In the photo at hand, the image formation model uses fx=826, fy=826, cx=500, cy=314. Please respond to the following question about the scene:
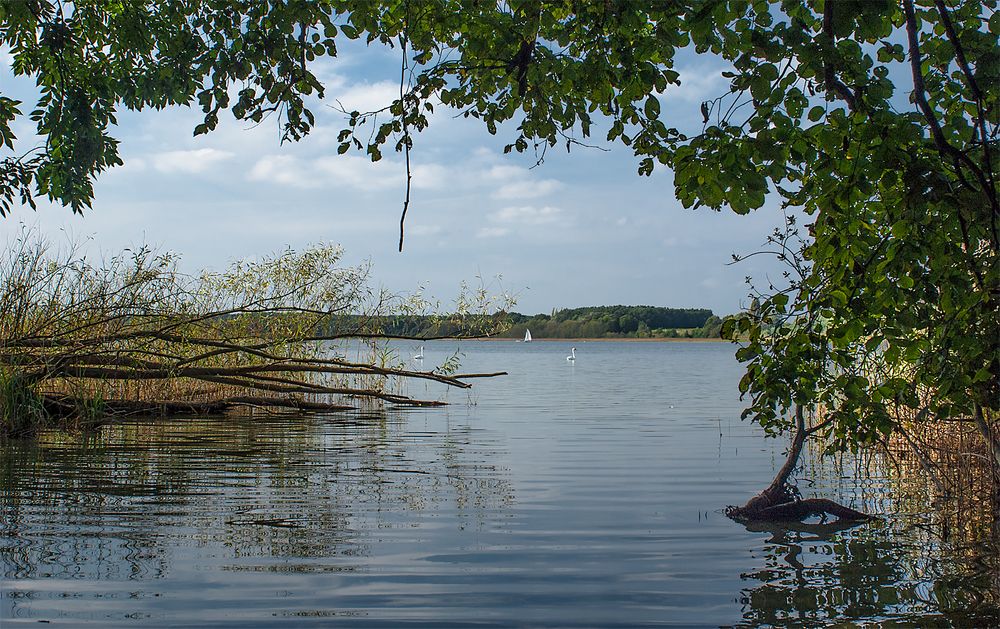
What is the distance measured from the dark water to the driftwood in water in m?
0.29

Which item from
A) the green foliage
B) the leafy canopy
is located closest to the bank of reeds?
the green foliage

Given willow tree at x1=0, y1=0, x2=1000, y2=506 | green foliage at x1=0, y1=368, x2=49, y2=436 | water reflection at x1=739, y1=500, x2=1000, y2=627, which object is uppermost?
willow tree at x1=0, y1=0, x2=1000, y2=506

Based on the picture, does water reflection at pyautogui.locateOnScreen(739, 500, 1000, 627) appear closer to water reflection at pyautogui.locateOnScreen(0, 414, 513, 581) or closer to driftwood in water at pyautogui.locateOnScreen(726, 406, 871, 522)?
driftwood in water at pyautogui.locateOnScreen(726, 406, 871, 522)

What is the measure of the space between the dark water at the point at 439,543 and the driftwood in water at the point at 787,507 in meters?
0.29

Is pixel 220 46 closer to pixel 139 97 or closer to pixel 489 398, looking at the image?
pixel 139 97

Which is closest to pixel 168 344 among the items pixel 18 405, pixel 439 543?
pixel 18 405

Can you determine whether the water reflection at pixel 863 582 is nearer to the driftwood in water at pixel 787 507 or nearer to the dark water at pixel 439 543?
the dark water at pixel 439 543

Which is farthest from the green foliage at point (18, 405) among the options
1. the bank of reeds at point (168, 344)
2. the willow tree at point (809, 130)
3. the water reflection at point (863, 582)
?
the water reflection at point (863, 582)

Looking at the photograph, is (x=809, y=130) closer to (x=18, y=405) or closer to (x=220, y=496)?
(x=220, y=496)

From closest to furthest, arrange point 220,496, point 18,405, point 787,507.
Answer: point 787,507, point 220,496, point 18,405

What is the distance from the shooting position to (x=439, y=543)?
6020 mm

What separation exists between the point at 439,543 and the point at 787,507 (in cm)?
312

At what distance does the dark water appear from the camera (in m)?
4.57

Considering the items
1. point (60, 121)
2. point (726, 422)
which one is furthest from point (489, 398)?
point (60, 121)
